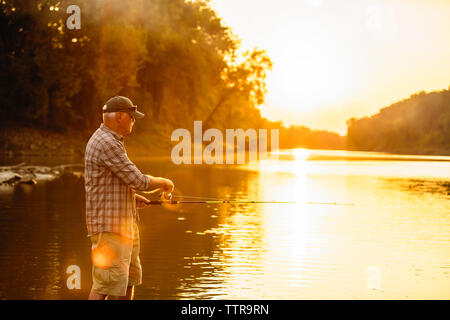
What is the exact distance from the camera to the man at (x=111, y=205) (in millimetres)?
6508

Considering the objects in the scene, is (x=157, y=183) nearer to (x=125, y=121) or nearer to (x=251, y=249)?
(x=125, y=121)

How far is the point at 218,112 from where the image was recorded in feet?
280

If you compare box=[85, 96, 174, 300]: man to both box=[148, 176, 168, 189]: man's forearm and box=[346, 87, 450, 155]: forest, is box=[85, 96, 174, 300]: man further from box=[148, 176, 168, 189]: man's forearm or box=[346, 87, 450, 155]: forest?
box=[346, 87, 450, 155]: forest

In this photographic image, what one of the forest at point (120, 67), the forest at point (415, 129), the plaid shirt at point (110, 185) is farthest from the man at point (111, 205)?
the forest at point (415, 129)

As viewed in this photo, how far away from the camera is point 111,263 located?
652 cm

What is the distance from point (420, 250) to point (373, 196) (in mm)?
12168

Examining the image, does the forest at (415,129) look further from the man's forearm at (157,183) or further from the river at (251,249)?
the man's forearm at (157,183)

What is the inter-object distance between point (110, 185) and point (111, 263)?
2.20 feet

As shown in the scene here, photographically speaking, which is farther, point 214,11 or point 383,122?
point 383,122

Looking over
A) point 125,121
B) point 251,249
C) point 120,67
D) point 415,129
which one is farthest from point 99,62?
point 415,129

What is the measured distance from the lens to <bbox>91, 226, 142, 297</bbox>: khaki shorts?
21.4ft

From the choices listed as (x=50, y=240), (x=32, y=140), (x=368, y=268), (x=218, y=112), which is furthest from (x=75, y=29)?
(x=368, y=268)

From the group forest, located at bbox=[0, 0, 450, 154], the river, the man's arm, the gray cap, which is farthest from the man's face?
forest, located at bbox=[0, 0, 450, 154]
